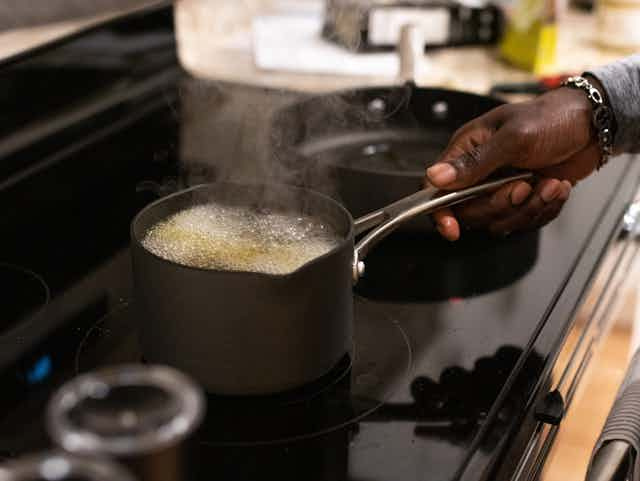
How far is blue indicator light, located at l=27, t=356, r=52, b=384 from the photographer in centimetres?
79

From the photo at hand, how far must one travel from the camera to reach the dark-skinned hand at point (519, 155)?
1043 mm

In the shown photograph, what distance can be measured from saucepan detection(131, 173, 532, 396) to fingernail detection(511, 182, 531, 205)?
0.36m

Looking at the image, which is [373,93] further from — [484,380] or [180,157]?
[484,380]

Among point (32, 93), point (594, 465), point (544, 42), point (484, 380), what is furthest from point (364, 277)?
point (544, 42)

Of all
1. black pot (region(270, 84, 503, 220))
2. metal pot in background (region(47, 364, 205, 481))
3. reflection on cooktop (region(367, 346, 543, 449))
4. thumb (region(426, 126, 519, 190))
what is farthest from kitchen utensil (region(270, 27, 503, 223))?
metal pot in background (region(47, 364, 205, 481))

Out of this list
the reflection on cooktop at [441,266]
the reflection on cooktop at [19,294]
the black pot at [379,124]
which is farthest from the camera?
the black pot at [379,124]

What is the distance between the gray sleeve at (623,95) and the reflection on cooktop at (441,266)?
18cm

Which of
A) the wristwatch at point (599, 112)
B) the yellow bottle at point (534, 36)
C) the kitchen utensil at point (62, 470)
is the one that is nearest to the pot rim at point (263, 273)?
the kitchen utensil at point (62, 470)

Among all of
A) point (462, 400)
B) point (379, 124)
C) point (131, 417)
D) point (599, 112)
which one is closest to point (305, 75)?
point (379, 124)

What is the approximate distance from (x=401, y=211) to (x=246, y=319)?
0.31 meters

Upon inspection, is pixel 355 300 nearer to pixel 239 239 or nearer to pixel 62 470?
pixel 239 239

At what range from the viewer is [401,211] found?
94 cm

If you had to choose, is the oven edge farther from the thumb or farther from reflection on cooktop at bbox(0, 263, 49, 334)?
reflection on cooktop at bbox(0, 263, 49, 334)

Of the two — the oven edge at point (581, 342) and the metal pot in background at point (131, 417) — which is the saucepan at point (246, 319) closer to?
the oven edge at point (581, 342)
